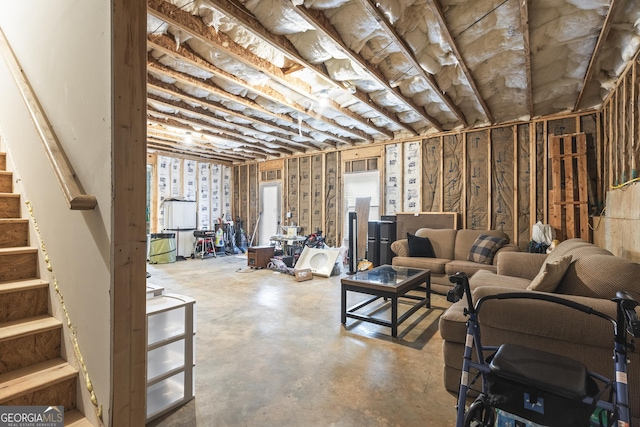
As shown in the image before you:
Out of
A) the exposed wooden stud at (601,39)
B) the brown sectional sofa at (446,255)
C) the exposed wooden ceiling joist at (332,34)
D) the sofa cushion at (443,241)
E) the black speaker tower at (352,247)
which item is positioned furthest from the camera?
the black speaker tower at (352,247)

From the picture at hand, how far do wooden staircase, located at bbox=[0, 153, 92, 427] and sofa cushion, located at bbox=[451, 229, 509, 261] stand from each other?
15.9 ft

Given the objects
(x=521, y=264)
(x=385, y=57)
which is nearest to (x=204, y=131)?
(x=385, y=57)

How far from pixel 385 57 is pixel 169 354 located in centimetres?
333

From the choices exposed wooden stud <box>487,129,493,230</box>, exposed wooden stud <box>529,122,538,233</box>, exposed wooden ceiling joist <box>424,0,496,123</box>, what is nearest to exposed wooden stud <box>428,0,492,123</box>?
exposed wooden ceiling joist <box>424,0,496,123</box>

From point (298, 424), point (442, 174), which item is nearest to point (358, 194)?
point (442, 174)

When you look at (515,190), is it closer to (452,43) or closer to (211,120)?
(452,43)

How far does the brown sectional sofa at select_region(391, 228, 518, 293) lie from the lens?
A: 426 cm

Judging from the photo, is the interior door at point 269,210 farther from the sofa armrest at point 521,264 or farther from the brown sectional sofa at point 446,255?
the sofa armrest at point 521,264

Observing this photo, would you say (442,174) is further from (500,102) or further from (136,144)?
(136,144)

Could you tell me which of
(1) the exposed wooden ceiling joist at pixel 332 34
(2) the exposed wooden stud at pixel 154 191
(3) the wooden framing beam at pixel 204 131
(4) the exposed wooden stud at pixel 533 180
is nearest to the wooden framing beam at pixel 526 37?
(4) the exposed wooden stud at pixel 533 180

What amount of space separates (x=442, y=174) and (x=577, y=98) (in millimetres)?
2212

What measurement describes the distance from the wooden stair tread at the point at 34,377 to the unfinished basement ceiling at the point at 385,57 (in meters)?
2.54

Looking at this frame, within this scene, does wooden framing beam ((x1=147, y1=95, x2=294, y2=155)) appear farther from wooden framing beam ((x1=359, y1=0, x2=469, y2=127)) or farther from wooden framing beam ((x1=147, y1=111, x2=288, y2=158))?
wooden framing beam ((x1=359, y1=0, x2=469, y2=127))

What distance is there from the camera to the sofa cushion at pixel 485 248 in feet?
14.2
